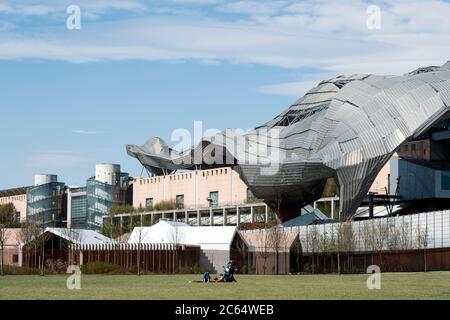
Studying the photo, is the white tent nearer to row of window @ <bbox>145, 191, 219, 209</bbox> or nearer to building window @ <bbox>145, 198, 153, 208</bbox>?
row of window @ <bbox>145, 191, 219, 209</bbox>

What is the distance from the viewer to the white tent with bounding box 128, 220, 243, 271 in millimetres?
71312

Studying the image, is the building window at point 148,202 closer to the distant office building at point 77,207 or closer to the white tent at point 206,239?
the distant office building at point 77,207

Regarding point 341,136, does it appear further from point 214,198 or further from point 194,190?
point 194,190

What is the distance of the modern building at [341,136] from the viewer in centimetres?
8300

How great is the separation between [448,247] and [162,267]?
20.5m

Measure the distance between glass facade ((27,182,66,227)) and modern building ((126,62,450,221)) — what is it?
72.9 m

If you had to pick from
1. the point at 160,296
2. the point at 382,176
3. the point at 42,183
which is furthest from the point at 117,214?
the point at 160,296

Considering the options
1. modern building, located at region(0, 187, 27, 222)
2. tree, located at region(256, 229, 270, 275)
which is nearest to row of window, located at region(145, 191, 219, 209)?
modern building, located at region(0, 187, 27, 222)

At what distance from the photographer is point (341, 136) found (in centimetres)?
8638

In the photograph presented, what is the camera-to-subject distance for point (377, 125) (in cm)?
8412

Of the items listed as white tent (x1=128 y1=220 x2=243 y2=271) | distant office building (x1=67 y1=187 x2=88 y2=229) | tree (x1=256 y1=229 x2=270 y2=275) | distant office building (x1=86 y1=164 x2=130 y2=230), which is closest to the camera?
white tent (x1=128 y1=220 x2=243 y2=271)

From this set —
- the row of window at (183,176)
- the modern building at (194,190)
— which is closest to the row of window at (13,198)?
the modern building at (194,190)

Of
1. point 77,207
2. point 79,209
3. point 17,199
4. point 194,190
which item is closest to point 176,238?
point 194,190

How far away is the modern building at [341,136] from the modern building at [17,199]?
259 feet
